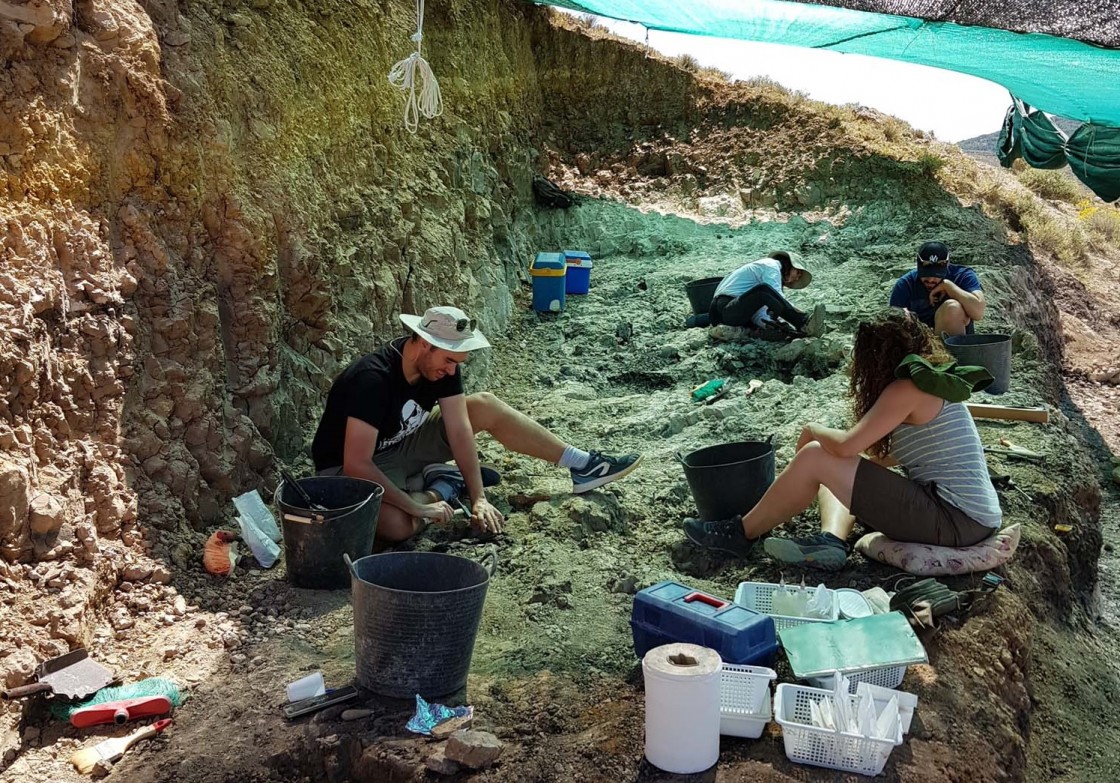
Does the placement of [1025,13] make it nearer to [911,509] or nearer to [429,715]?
[911,509]

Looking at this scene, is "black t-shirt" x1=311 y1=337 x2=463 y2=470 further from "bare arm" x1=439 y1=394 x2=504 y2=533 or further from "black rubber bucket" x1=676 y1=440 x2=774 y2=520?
"black rubber bucket" x1=676 y1=440 x2=774 y2=520

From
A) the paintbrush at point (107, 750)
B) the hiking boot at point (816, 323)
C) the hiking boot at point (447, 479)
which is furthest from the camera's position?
the hiking boot at point (816, 323)

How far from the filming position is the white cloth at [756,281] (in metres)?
7.51

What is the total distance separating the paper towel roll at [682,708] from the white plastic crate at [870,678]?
0.50 m

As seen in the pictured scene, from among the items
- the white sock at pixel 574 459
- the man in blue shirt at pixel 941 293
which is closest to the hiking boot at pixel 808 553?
the white sock at pixel 574 459

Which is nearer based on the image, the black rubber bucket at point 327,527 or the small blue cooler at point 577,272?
the black rubber bucket at point 327,527

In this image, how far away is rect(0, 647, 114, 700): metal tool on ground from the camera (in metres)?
2.93

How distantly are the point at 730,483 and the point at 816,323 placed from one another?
340 centimetres

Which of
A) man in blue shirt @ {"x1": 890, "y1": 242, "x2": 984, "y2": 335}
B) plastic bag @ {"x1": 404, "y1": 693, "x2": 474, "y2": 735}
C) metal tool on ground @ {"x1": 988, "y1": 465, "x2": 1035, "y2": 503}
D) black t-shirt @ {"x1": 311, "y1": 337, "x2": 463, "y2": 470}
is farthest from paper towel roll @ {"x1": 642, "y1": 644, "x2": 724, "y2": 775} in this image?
man in blue shirt @ {"x1": 890, "y1": 242, "x2": 984, "y2": 335}

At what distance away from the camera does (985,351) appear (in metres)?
5.84

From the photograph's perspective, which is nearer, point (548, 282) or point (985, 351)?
point (985, 351)

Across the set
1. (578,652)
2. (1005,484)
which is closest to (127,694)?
(578,652)

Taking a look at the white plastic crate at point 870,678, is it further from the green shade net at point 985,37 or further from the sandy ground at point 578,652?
the green shade net at point 985,37

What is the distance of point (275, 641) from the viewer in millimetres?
3494
